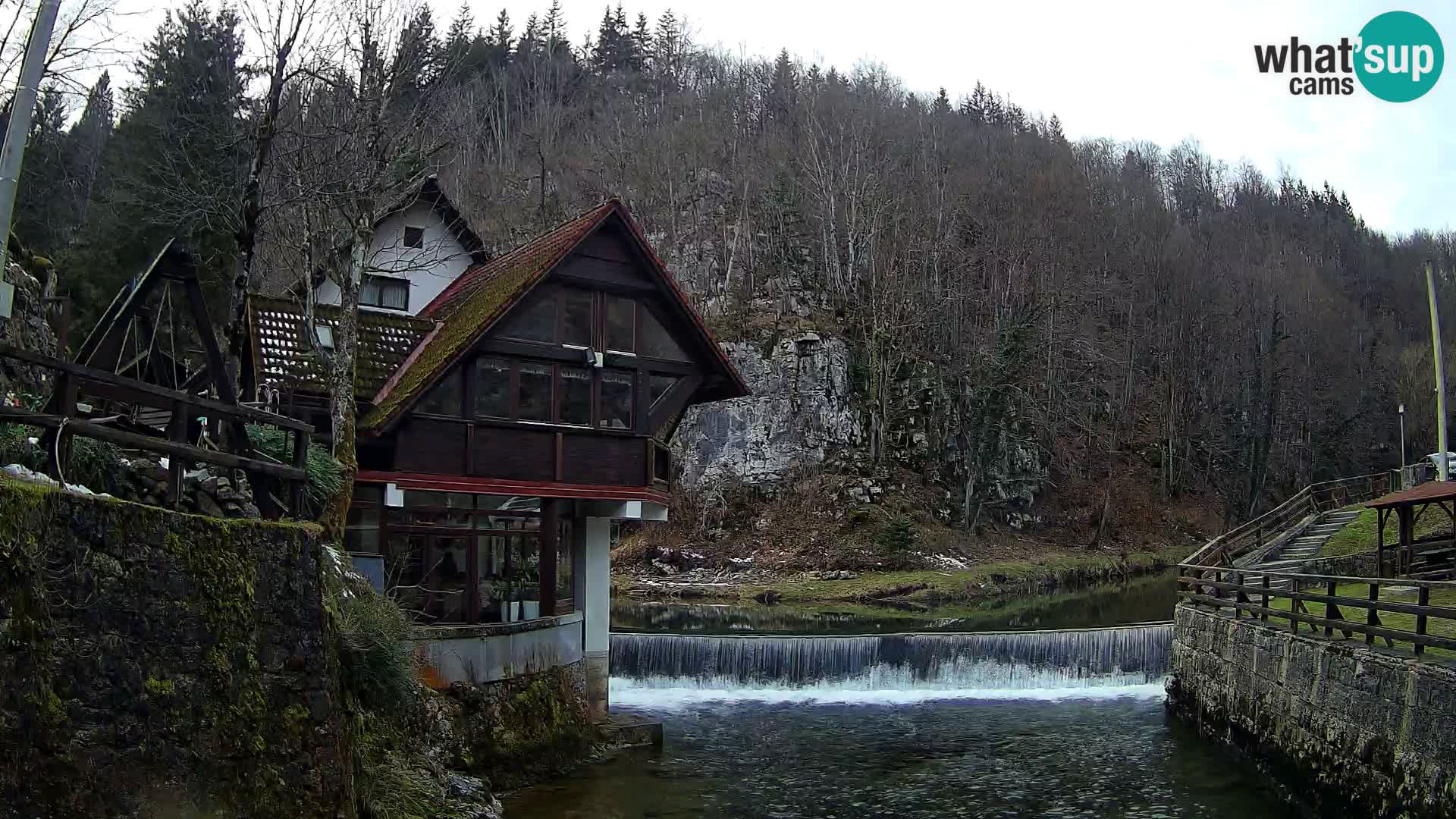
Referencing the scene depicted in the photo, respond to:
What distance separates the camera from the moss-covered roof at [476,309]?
17.8m

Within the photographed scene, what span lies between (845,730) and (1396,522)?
71.1ft

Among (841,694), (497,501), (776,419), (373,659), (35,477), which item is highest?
(776,419)

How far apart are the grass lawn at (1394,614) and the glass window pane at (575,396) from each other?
1230cm

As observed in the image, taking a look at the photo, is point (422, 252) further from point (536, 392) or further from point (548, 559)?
point (548, 559)

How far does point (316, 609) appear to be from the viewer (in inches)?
384

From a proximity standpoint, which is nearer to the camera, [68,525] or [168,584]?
[68,525]

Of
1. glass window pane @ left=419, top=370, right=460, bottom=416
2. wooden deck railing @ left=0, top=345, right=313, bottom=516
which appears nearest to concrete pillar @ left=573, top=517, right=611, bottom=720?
glass window pane @ left=419, top=370, right=460, bottom=416

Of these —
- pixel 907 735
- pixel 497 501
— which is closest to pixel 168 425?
pixel 497 501

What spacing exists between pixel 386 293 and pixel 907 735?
14.7 m

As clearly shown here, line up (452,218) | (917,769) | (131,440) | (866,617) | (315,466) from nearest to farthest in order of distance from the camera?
1. (131,440)
2. (315,466)
3. (917,769)
4. (452,218)
5. (866,617)

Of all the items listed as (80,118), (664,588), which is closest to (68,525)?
(664,588)

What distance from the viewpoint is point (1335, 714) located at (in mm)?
15008

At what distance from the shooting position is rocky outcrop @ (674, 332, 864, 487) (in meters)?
47.7

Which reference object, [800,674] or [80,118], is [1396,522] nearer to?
[800,674]
